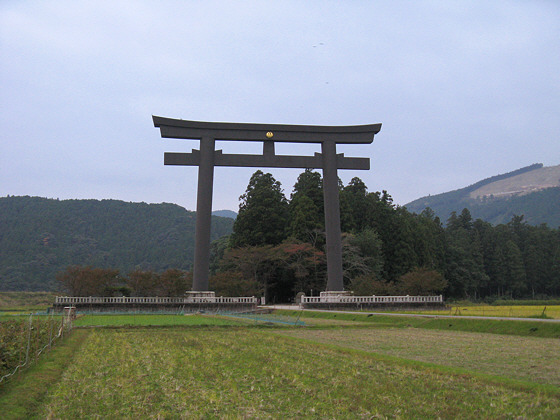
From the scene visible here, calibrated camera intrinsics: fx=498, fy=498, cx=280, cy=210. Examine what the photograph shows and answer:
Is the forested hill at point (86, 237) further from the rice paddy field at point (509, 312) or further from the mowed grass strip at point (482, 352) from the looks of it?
the mowed grass strip at point (482, 352)

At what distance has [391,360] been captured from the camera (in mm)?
9945

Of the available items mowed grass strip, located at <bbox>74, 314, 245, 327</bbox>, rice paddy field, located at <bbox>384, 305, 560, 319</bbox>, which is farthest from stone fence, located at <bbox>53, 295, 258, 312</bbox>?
rice paddy field, located at <bbox>384, 305, 560, 319</bbox>

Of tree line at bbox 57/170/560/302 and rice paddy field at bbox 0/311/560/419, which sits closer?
rice paddy field at bbox 0/311/560/419

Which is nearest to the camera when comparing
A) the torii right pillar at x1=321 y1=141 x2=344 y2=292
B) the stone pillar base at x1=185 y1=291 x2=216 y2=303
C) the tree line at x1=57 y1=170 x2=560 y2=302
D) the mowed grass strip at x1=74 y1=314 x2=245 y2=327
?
the mowed grass strip at x1=74 y1=314 x2=245 y2=327

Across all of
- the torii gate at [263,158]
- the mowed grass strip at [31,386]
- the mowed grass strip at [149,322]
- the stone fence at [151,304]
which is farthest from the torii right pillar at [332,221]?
the mowed grass strip at [31,386]

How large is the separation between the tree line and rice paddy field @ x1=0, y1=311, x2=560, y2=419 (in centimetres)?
2267

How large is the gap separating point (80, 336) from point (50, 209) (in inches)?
3599

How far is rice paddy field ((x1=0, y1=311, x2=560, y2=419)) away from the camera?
20.0 feet

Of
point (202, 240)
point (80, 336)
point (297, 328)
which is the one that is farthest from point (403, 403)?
point (202, 240)

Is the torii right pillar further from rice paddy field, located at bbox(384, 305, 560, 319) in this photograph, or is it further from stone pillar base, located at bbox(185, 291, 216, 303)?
stone pillar base, located at bbox(185, 291, 216, 303)

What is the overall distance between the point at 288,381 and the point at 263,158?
88.1ft

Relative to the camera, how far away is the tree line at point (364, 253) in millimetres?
38906

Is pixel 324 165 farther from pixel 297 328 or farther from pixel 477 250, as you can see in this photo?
pixel 477 250

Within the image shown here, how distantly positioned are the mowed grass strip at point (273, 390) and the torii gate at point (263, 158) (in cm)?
2193
